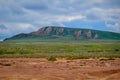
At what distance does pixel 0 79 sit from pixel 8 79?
2.03ft

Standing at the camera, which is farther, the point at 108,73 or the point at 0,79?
the point at 108,73

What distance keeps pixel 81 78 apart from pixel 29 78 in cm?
441

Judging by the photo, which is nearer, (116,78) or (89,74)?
(116,78)

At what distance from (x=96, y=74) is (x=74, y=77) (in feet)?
9.83

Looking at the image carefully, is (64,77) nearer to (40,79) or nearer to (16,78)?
(40,79)

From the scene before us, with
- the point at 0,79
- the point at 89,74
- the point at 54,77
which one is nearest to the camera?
the point at 0,79

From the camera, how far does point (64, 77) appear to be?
20531 mm

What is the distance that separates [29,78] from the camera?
1961 centimetres

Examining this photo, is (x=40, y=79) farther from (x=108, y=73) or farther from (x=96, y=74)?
(x=108, y=73)

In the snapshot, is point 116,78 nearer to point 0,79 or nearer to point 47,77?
point 47,77

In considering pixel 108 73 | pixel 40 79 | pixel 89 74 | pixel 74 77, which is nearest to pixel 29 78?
pixel 40 79

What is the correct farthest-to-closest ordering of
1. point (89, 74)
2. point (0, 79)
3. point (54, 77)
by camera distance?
point (89, 74)
point (54, 77)
point (0, 79)

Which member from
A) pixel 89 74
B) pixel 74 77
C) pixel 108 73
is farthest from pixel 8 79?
pixel 108 73

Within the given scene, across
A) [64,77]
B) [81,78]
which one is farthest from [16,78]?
[81,78]
